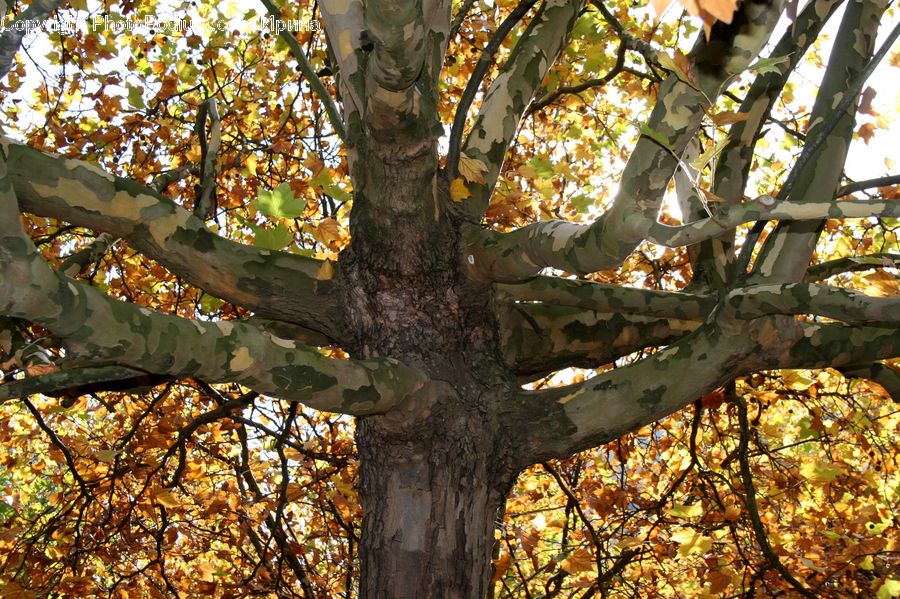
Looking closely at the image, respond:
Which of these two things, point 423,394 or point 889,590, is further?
point 889,590

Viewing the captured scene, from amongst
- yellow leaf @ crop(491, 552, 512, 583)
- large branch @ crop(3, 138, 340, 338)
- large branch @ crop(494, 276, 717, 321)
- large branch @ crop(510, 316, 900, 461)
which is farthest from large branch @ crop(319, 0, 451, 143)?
yellow leaf @ crop(491, 552, 512, 583)

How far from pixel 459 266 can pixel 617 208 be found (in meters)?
0.93

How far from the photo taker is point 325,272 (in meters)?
2.92

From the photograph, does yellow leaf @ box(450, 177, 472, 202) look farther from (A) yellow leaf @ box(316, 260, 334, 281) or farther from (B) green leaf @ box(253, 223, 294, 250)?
(B) green leaf @ box(253, 223, 294, 250)

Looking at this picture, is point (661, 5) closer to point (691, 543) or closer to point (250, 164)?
point (691, 543)

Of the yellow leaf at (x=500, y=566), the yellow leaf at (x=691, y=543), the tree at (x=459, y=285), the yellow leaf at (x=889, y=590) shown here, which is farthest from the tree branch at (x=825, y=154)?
the yellow leaf at (x=500, y=566)

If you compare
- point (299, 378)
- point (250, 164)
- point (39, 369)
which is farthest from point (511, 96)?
point (250, 164)

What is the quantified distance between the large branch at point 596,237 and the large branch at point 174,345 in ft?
1.66

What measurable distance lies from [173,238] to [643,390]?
1727 millimetres

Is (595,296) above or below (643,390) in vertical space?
above

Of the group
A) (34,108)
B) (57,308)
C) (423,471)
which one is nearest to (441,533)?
(423,471)

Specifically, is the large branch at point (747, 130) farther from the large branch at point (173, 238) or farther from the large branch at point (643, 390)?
the large branch at point (173, 238)

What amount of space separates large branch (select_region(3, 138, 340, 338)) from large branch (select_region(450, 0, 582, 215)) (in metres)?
0.73

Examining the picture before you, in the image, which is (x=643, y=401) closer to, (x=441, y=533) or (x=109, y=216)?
(x=441, y=533)
